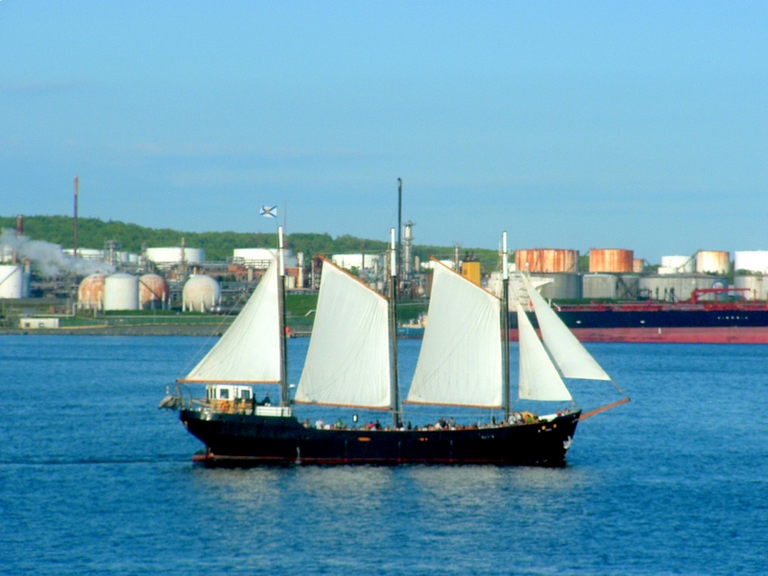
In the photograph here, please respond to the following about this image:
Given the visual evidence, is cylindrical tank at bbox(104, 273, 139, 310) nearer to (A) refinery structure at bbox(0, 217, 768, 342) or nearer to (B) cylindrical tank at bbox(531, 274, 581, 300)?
(A) refinery structure at bbox(0, 217, 768, 342)

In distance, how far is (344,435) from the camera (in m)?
45.7

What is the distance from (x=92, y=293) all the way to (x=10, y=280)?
15.7 meters

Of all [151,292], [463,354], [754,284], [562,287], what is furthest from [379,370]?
[754,284]

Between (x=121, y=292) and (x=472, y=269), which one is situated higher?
(x=472, y=269)

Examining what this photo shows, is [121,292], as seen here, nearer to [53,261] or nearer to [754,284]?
[53,261]

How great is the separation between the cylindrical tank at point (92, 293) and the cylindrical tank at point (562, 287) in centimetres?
6212

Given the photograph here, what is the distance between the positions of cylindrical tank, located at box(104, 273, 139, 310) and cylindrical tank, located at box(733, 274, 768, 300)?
9005 centimetres

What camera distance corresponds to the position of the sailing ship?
4612 cm

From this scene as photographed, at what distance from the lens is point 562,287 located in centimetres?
17350

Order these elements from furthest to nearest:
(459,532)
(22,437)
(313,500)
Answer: (22,437) < (313,500) < (459,532)

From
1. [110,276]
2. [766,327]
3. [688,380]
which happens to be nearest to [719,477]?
[688,380]

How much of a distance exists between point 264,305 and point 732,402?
38571mm

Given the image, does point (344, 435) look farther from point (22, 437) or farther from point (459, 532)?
point (22, 437)

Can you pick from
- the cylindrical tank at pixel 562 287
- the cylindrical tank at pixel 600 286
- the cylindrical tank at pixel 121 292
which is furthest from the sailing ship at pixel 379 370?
the cylindrical tank at pixel 600 286
